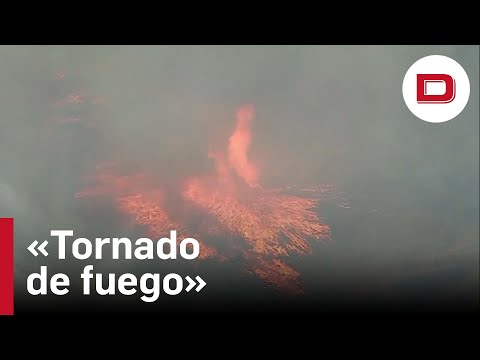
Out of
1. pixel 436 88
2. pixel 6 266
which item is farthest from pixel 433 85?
pixel 6 266

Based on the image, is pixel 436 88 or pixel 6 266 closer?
pixel 6 266

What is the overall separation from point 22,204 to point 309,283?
26.0ft

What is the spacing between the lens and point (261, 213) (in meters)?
14.0

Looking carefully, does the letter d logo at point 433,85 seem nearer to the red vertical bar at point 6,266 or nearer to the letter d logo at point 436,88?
the letter d logo at point 436,88

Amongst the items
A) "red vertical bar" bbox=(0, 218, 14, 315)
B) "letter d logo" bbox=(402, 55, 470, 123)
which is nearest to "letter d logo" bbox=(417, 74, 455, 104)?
"letter d logo" bbox=(402, 55, 470, 123)

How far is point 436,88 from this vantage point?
13.3 m

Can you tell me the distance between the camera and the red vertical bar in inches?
488

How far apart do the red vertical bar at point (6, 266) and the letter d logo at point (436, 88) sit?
1087 cm

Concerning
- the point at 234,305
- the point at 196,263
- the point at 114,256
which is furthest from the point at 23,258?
the point at 234,305

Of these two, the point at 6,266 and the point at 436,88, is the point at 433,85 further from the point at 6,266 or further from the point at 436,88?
the point at 6,266

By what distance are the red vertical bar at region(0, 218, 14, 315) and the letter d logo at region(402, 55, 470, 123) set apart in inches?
428

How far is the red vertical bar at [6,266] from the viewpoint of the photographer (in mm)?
12391

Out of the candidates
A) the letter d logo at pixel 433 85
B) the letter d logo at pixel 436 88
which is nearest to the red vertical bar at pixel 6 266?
the letter d logo at pixel 436 88

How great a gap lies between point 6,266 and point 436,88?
11845 millimetres
